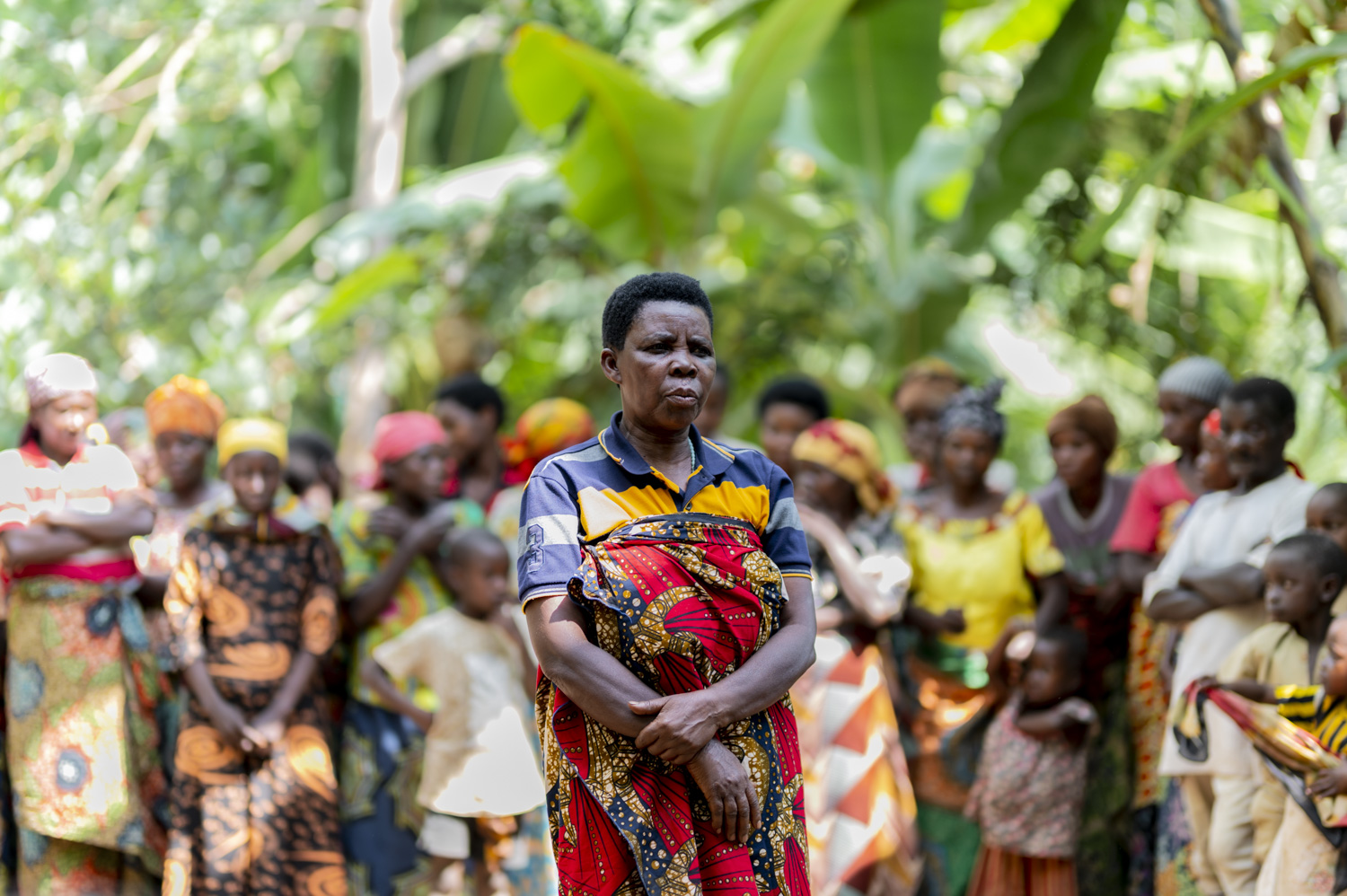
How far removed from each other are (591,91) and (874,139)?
1.83 m

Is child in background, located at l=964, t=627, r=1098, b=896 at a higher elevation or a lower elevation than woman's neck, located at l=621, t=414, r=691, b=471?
lower

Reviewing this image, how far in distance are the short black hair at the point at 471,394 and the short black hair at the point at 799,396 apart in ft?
3.74

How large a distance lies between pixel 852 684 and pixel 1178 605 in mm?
1244

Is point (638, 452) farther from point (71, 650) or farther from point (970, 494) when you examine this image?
point (71, 650)

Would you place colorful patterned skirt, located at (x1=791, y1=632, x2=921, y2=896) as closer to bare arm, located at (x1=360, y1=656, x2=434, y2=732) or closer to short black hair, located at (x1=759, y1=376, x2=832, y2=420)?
short black hair, located at (x1=759, y1=376, x2=832, y2=420)

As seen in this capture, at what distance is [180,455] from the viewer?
16.0 ft

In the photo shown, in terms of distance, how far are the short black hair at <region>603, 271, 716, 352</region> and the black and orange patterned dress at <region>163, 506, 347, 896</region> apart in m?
2.42

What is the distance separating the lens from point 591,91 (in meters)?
6.34

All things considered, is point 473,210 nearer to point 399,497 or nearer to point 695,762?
point 399,497

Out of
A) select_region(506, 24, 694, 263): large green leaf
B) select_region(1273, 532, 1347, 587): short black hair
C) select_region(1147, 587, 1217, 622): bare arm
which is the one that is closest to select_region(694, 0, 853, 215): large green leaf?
select_region(506, 24, 694, 263): large green leaf

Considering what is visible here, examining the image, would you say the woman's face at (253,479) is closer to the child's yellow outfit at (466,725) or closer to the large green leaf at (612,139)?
the child's yellow outfit at (466,725)

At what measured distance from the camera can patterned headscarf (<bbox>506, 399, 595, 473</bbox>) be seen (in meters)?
5.34

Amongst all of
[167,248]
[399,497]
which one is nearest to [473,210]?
[167,248]

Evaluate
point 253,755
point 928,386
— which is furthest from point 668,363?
point 928,386
